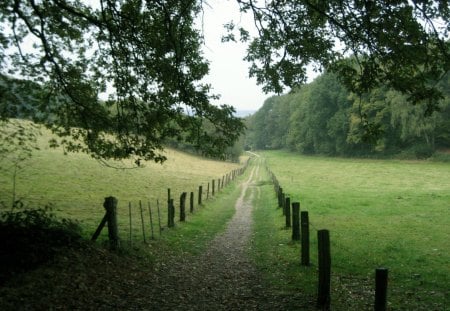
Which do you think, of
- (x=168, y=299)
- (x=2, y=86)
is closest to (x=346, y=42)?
(x=168, y=299)

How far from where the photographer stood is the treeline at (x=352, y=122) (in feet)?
208

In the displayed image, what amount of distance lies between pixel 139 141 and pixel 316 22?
6690 millimetres

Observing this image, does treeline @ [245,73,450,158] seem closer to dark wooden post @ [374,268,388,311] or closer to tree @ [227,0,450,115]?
tree @ [227,0,450,115]

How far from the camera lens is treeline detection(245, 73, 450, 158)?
63500mm

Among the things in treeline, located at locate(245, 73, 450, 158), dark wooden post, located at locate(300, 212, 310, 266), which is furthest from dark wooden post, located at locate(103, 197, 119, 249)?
treeline, located at locate(245, 73, 450, 158)

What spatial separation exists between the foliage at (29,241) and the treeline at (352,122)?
1242 inches

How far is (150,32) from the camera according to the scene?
1137 centimetres

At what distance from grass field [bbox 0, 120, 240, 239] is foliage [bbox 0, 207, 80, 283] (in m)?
2.76

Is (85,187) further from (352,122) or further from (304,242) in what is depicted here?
(352,122)

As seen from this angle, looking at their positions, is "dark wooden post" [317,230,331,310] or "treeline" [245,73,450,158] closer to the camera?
"dark wooden post" [317,230,331,310]

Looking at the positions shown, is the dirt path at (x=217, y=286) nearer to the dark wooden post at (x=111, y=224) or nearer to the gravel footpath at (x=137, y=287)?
the gravel footpath at (x=137, y=287)

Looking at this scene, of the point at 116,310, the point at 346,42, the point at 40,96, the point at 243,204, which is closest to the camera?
the point at 116,310

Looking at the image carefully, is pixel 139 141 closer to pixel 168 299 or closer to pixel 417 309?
pixel 168 299

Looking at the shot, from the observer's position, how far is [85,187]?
27.8 meters
